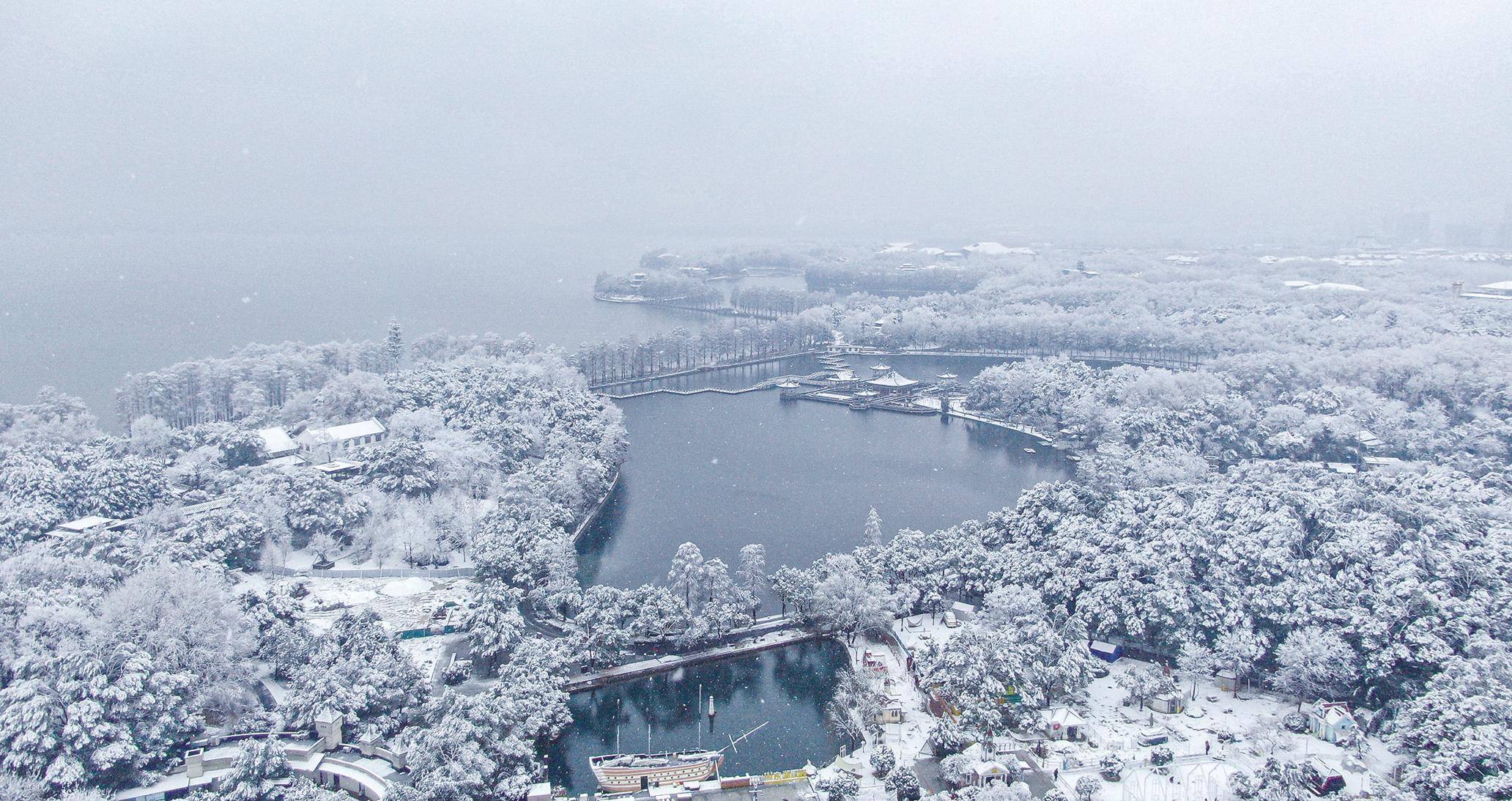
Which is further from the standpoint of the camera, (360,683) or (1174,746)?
(360,683)

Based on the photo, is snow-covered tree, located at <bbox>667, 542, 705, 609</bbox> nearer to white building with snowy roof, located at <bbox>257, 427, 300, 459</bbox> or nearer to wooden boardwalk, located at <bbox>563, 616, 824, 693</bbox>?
wooden boardwalk, located at <bbox>563, 616, 824, 693</bbox>

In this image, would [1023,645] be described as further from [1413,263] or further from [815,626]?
[1413,263]

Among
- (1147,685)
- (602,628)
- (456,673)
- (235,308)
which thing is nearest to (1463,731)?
(1147,685)

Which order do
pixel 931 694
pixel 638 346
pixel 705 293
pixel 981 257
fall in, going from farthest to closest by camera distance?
pixel 981 257, pixel 705 293, pixel 638 346, pixel 931 694

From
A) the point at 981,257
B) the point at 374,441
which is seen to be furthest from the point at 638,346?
the point at 981,257

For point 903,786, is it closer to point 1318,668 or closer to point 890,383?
point 1318,668

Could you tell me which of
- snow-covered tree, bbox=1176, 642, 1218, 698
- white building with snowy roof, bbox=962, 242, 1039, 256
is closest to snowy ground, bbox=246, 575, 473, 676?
snow-covered tree, bbox=1176, 642, 1218, 698
